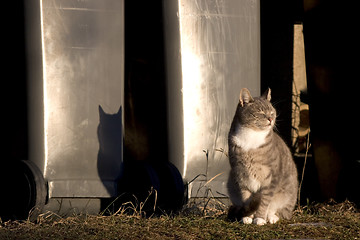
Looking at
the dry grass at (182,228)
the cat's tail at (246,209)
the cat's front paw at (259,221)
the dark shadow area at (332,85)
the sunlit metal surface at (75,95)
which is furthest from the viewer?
the dark shadow area at (332,85)

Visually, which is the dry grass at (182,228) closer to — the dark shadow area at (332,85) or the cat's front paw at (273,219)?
the cat's front paw at (273,219)

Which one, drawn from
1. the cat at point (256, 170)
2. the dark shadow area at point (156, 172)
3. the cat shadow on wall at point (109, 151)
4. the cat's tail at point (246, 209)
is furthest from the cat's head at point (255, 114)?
the cat shadow on wall at point (109, 151)

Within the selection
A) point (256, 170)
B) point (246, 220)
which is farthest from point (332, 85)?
point (246, 220)

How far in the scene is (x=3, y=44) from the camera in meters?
3.88

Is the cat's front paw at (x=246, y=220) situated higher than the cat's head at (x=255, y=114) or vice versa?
the cat's head at (x=255, y=114)

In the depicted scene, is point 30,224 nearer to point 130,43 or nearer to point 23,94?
point 23,94

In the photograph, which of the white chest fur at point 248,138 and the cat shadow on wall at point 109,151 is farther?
the cat shadow on wall at point 109,151

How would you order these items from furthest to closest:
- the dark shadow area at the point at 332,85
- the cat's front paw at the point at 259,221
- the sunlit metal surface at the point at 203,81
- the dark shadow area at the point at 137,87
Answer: the dark shadow area at the point at 137,87 → the dark shadow area at the point at 332,85 → the sunlit metal surface at the point at 203,81 → the cat's front paw at the point at 259,221

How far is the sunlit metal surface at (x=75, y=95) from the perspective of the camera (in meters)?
3.58

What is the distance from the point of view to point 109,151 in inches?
145

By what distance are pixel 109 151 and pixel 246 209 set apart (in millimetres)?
989

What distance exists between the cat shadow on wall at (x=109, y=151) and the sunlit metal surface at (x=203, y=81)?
34 cm

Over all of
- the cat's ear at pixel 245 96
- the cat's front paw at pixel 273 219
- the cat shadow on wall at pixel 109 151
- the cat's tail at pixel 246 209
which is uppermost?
the cat's ear at pixel 245 96

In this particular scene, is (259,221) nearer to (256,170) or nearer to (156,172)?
(256,170)
